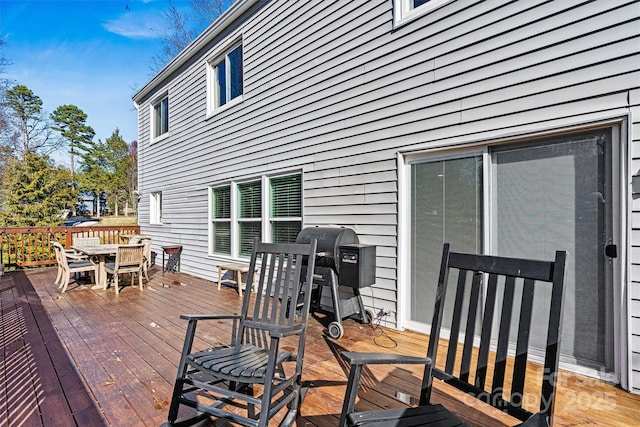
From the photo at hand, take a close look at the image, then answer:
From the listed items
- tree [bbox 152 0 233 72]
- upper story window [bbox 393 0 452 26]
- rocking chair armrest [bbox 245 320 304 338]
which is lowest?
rocking chair armrest [bbox 245 320 304 338]

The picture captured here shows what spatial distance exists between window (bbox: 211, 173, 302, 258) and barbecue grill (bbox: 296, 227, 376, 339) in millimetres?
1289

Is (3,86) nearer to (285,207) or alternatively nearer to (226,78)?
(226,78)

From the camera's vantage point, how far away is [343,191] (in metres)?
4.50

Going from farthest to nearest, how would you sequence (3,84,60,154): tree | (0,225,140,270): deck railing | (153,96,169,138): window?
(3,84,60,154): tree, (153,96,169,138): window, (0,225,140,270): deck railing

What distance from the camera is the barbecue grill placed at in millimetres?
3736

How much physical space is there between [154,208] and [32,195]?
11.6 ft

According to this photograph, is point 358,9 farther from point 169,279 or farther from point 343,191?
point 169,279

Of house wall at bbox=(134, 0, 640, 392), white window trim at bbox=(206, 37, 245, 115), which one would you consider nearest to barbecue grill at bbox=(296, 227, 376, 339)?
house wall at bbox=(134, 0, 640, 392)

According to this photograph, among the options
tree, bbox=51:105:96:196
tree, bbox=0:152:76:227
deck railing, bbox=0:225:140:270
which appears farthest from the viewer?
tree, bbox=51:105:96:196

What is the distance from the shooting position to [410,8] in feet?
12.5

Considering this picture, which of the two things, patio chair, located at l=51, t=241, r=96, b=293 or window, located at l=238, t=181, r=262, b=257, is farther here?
window, located at l=238, t=181, r=262, b=257

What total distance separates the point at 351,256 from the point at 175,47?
510 inches

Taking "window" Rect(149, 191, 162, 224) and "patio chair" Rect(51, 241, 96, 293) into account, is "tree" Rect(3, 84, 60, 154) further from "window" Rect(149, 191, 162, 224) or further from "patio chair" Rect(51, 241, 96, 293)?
"patio chair" Rect(51, 241, 96, 293)

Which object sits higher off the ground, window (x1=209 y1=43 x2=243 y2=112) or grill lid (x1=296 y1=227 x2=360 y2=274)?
window (x1=209 y1=43 x2=243 y2=112)
